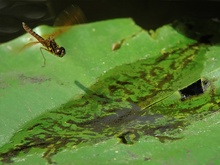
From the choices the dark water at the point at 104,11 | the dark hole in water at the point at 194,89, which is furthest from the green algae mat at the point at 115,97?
the dark water at the point at 104,11

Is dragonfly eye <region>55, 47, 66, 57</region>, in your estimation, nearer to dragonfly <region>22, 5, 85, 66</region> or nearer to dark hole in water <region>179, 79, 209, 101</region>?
dragonfly <region>22, 5, 85, 66</region>

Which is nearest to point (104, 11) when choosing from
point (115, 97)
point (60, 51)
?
point (60, 51)

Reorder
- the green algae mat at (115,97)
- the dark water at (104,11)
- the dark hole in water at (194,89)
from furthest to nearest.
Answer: the dark water at (104,11) → the dark hole in water at (194,89) → the green algae mat at (115,97)

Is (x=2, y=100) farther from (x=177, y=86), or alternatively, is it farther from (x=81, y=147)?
(x=177, y=86)

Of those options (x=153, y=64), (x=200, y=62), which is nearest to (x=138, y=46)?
(x=153, y=64)

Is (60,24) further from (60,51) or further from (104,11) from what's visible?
(104,11)

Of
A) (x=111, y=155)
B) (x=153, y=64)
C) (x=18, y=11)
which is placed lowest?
(x=111, y=155)

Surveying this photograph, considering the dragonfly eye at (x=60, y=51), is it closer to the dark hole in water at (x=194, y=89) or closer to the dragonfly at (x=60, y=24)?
the dragonfly at (x=60, y=24)
